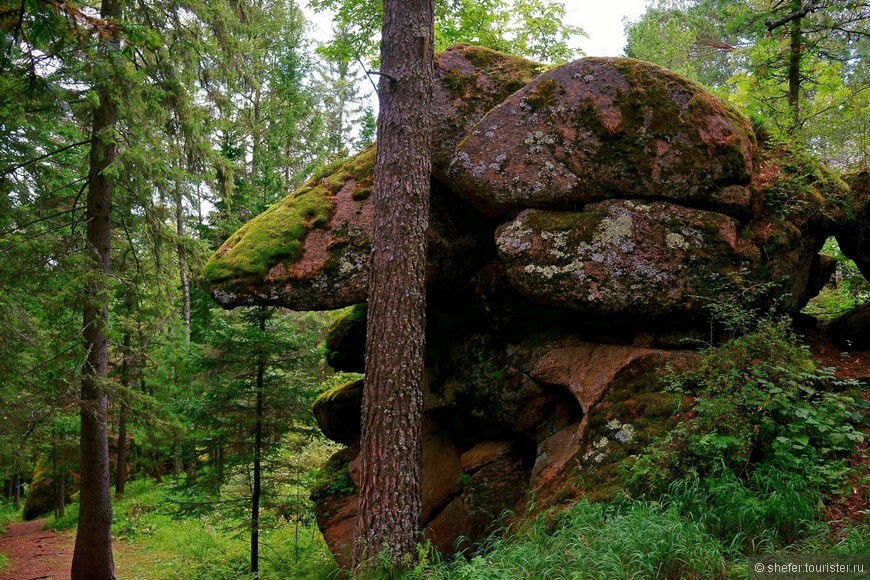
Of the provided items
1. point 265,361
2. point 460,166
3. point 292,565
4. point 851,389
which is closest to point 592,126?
point 460,166

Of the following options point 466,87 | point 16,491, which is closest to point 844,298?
point 466,87

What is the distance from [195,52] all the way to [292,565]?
8.78 metres

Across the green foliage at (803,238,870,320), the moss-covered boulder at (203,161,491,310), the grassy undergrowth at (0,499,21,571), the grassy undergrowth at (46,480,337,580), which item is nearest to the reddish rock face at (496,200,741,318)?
the moss-covered boulder at (203,161,491,310)

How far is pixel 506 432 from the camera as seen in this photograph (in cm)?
717

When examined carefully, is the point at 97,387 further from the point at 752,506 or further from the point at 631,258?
the point at 752,506

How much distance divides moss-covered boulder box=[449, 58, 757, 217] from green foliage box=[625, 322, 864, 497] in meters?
2.01

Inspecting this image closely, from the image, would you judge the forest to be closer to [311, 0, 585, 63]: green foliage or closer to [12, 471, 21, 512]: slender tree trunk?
[311, 0, 585, 63]: green foliage

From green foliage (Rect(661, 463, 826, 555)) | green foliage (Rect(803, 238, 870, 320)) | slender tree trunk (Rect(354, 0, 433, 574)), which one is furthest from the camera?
green foliage (Rect(803, 238, 870, 320))

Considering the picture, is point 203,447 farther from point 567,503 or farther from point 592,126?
point 592,126

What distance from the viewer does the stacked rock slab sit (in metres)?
5.94

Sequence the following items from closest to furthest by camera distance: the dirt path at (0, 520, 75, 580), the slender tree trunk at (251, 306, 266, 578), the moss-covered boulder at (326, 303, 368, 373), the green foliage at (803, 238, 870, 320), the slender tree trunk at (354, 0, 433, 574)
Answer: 1. the slender tree trunk at (354, 0, 433, 574)
2. the green foliage at (803, 238, 870, 320)
3. the slender tree trunk at (251, 306, 266, 578)
4. the moss-covered boulder at (326, 303, 368, 373)
5. the dirt path at (0, 520, 75, 580)

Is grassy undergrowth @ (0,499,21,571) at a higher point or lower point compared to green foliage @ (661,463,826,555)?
lower

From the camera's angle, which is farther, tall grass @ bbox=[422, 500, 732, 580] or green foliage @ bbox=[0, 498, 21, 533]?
green foliage @ bbox=[0, 498, 21, 533]

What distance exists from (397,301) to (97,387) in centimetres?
649
